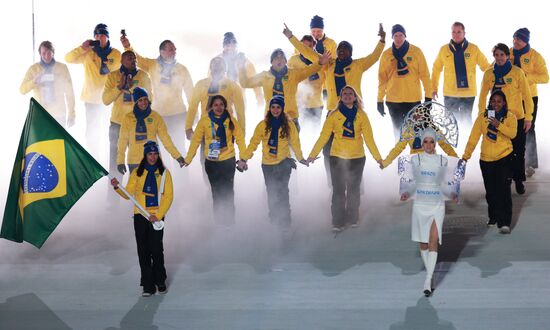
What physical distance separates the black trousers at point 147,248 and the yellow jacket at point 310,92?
4.66 m

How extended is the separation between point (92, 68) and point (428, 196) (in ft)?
21.3

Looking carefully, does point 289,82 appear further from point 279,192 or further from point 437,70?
point 437,70

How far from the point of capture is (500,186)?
14883 millimetres

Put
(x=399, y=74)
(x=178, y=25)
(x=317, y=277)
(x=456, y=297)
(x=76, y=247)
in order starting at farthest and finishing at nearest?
(x=178, y=25), (x=399, y=74), (x=76, y=247), (x=317, y=277), (x=456, y=297)

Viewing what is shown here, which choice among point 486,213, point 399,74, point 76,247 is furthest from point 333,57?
point 76,247

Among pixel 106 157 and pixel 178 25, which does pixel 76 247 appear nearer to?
pixel 106 157

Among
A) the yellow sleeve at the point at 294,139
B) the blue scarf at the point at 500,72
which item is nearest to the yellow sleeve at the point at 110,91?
the yellow sleeve at the point at 294,139

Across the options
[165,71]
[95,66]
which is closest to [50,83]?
[95,66]

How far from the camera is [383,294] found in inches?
509

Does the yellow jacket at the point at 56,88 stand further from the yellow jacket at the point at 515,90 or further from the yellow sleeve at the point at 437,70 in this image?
the yellow jacket at the point at 515,90

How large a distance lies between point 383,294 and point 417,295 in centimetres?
35

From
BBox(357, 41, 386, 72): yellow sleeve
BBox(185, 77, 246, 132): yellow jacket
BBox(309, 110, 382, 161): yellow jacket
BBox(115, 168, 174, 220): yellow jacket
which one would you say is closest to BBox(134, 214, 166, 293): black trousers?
BBox(115, 168, 174, 220): yellow jacket

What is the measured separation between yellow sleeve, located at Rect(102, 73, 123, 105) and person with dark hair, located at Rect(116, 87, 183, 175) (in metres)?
0.65

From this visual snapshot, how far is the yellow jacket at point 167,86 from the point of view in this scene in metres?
17.2
